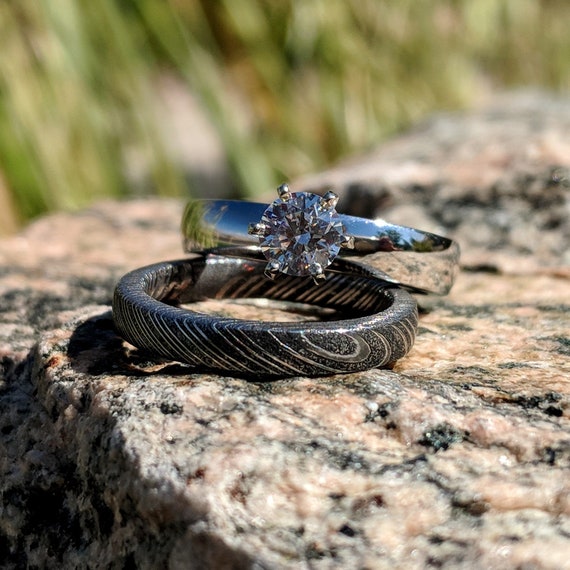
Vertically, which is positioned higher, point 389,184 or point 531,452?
point 389,184

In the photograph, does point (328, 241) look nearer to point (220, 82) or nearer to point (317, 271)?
point (317, 271)

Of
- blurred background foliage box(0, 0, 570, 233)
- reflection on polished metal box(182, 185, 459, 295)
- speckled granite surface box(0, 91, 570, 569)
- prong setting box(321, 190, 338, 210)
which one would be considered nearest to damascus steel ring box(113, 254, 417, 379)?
speckled granite surface box(0, 91, 570, 569)

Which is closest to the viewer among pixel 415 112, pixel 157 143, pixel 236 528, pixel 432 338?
pixel 236 528

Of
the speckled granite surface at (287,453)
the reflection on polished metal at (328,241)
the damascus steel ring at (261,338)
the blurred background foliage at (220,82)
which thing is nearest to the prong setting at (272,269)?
the reflection on polished metal at (328,241)

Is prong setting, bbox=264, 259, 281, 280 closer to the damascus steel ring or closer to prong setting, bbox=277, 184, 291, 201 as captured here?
prong setting, bbox=277, 184, 291, 201

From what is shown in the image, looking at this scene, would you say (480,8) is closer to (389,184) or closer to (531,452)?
(389,184)

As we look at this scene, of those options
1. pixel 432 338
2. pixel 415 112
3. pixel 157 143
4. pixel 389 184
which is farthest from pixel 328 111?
pixel 432 338

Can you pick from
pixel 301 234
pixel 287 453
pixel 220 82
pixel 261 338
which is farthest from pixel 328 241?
pixel 220 82

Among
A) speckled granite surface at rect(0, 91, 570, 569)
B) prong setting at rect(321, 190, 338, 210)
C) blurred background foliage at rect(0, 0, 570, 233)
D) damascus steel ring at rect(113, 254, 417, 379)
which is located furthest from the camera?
blurred background foliage at rect(0, 0, 570, 233)
